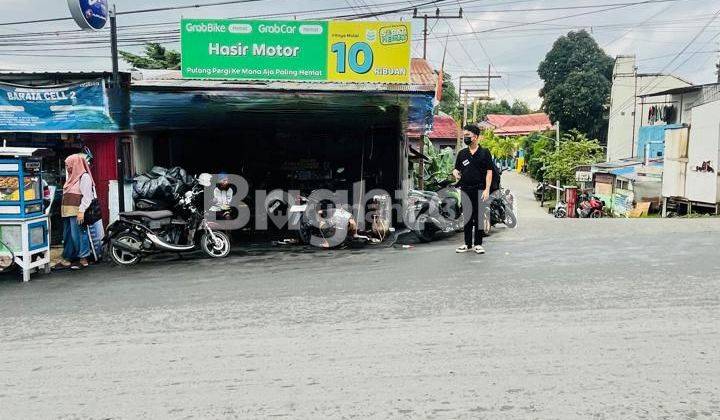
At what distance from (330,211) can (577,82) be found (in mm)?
46828

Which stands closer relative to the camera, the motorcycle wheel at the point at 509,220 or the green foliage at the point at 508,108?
the motorcycle wheel at the point at 509,220

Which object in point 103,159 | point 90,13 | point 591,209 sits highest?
point 90,13

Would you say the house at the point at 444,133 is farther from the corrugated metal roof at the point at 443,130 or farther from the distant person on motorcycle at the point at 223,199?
the distant person on motorcycle at the point at 223,199

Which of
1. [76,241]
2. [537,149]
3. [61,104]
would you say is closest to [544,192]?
[537,149]

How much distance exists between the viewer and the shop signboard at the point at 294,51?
9.78 metres

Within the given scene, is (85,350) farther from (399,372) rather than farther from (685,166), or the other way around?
(685,166)

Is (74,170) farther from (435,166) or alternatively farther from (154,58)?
(154,58)

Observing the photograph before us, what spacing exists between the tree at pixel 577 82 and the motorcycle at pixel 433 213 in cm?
4430

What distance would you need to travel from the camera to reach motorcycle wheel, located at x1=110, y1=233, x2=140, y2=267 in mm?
8891

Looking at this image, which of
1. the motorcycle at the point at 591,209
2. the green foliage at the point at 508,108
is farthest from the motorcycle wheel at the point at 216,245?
the green foliage at the point at 508,108

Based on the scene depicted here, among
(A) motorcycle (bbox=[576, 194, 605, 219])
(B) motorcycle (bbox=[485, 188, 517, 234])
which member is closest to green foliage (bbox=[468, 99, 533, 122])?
(A) motorcycle (bbox=[576, 194, 605, 219])

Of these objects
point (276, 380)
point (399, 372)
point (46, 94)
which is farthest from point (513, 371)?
point (46, 94)

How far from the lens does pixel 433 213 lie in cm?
1079

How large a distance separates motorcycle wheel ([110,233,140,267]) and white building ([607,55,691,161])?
131 feet
